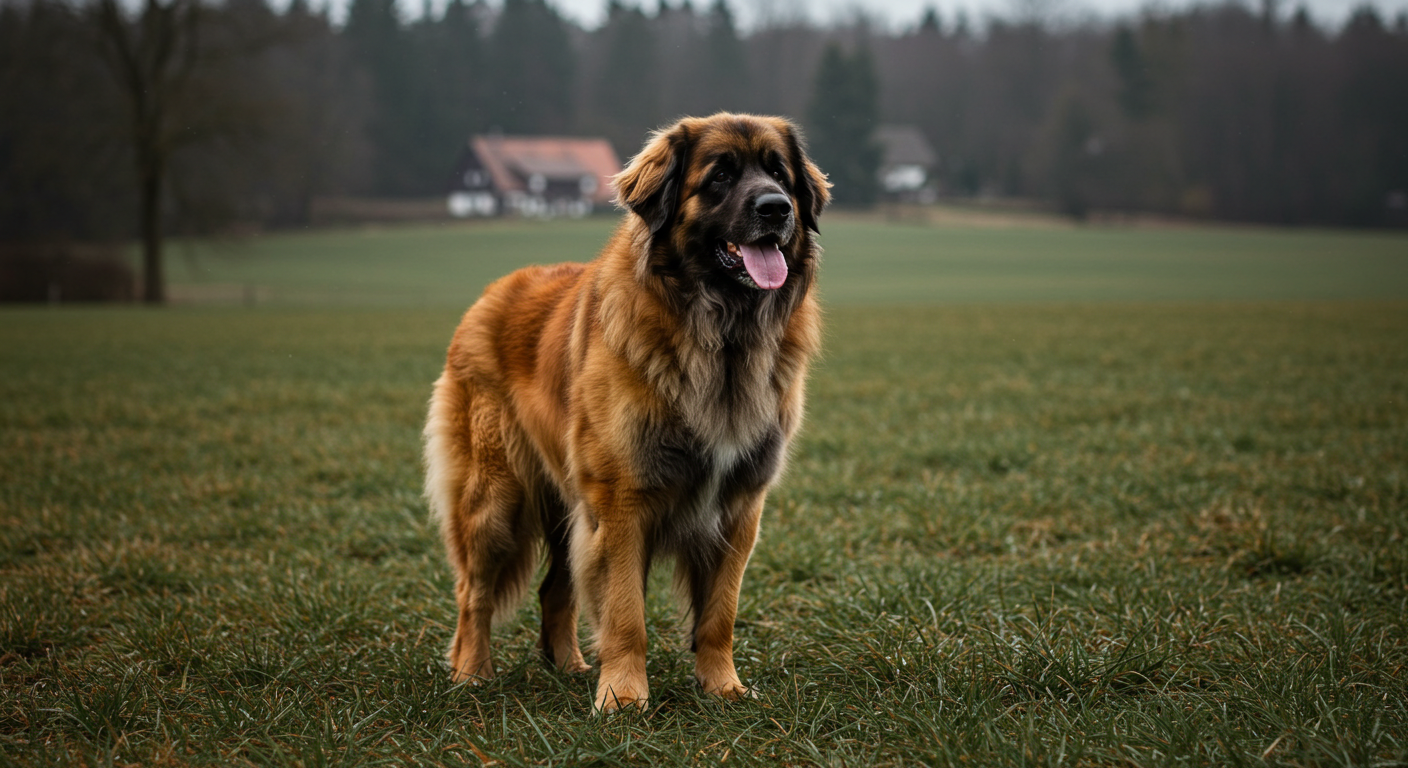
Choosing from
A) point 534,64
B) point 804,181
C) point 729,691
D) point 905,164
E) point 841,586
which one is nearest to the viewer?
point 729,691

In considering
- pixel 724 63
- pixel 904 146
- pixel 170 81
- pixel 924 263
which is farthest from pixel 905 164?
pixel 170 81

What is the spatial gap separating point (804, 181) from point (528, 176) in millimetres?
57340

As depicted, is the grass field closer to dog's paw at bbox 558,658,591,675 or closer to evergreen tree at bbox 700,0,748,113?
dog's paw at bbox 558,658,591,675

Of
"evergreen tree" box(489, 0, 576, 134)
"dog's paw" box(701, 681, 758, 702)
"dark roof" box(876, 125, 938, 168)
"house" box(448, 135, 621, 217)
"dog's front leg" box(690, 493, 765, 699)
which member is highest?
"evergreen tree" box(489, 0, 576, 134)

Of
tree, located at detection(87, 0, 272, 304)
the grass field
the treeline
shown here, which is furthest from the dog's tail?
the treeline

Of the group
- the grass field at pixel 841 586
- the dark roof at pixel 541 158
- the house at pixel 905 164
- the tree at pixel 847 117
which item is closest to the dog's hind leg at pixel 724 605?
the grass field at pixel 841 586

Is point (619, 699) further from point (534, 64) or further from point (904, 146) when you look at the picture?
point (904, 146)

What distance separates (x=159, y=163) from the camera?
31188 mm

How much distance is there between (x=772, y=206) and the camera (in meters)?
3.22

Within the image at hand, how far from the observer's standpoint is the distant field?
34.3 metres

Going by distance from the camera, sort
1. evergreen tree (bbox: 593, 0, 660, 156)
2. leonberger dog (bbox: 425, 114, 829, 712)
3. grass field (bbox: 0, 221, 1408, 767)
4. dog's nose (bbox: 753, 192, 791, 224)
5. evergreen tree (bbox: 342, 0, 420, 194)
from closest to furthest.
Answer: grass field (bbox: 0, 221, 1408, 767) → dog's nose (bbox: 753, 192, 791, 224) → leonberger dog (bbox: 425, 114, 829, 712) → evergreen tree (bbox: 593, 0, 660, 156) → evergreen tree (bbox: 342, 0, 420, 194)

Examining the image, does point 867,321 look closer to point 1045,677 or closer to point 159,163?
point 1045,677

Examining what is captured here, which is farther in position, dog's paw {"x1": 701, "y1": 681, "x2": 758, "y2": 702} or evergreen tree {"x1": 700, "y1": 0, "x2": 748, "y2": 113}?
evergreen tree {"x1": 700, "y1": 0, "x2": 748, "y2": 113}

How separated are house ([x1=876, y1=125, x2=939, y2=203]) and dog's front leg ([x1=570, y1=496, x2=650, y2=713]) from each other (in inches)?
2468
